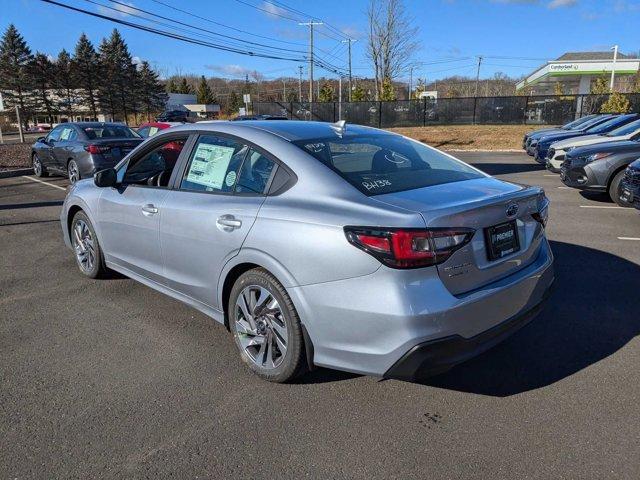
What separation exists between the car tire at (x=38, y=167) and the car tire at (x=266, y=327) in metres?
12.7

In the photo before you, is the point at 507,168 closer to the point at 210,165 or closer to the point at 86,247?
the point at 86,247

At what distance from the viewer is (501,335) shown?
2.89 meters

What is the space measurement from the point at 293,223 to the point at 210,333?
60.6 inches

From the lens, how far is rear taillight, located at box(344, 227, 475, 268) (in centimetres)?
252

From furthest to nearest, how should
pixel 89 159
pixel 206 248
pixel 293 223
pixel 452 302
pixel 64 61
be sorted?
pixel 64 61
pixel 89 159
pixel 206 248
pixel 293 223
pixel 452 302

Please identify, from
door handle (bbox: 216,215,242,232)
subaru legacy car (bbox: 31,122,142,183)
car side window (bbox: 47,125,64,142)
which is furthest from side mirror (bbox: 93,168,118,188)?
car side window (bbox: 47,125,64,142)

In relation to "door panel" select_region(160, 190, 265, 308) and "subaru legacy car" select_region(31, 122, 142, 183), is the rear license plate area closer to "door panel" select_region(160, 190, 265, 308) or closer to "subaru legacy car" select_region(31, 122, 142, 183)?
"door panel" select_region(160, 190, 265, 308)

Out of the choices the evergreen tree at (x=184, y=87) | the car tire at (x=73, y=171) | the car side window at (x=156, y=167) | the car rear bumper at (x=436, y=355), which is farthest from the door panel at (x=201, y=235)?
the evergreen tree at (x=184, y=87)

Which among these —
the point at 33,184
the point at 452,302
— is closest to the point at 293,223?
the point at 452,302

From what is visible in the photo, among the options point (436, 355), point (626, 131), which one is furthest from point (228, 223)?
point (626, 131)

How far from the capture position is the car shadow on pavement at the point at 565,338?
10.6ft

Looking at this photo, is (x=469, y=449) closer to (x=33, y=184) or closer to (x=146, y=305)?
(x=146, y=305)

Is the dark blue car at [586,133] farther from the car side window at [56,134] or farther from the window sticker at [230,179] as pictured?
the car side window at [56,134]

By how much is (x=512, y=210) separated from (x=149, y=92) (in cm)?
8196
